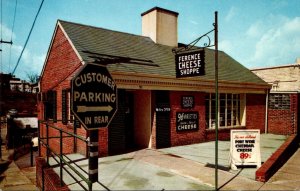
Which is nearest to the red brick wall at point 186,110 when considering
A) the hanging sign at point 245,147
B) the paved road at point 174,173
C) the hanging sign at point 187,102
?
the hanging sign at point 187,102

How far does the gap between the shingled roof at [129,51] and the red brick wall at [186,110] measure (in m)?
0.95

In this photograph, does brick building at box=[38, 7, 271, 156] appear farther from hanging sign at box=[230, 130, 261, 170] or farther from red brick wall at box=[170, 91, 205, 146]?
hanging sign at box=[230, 130, 261, 170]

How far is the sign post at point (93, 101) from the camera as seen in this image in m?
3.28

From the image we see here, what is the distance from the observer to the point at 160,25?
15.3 m

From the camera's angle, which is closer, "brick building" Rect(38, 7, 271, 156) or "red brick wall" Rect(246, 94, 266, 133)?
"brick building" Rect(38, 7, 271, 156)

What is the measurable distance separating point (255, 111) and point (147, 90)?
8.11 metres

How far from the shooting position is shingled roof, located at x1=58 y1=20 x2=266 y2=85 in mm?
10523

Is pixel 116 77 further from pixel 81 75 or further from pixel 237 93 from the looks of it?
pixel 237 93

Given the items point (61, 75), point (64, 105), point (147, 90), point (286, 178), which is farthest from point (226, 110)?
point (61, 75)

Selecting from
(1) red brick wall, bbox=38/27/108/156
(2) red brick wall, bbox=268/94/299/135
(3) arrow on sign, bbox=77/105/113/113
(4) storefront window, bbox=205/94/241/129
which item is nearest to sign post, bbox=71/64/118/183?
(3) arrow on sign, bbox=77/105/113/113

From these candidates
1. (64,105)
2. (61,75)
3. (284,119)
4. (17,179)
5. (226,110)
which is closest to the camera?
(64,105)

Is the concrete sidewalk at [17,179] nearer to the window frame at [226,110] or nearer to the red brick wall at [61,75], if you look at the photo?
the red brick wall at [61,75]

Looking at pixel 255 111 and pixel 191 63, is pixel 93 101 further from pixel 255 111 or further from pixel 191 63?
pixel 255 111

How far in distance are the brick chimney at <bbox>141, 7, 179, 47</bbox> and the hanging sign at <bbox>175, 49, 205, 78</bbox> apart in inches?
246
